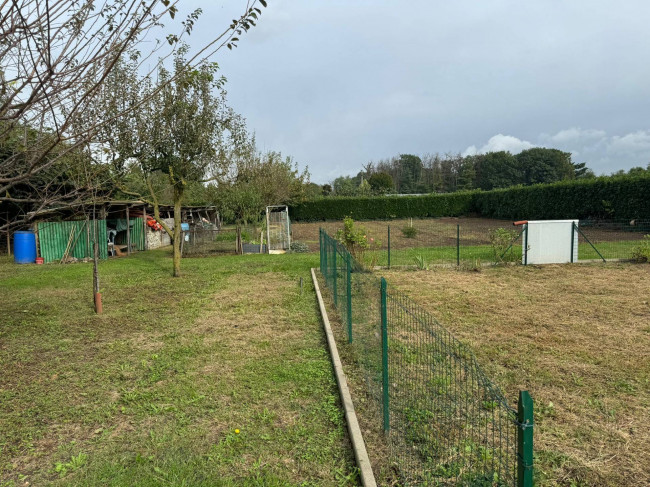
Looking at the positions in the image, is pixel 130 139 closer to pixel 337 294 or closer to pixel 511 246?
pixel 337 294

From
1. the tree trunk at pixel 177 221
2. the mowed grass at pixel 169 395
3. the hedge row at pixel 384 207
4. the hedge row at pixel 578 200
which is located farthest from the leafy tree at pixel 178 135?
the hedge row at pixel 384 207

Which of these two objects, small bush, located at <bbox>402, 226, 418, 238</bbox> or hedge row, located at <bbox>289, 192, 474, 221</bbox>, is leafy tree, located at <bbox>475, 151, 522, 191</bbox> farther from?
small bush, located at <bbox>402, 226, 418, 238</bbox>

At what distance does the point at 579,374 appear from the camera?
477cm

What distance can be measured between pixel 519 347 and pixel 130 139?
9286mm

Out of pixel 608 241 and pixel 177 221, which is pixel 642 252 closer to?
pixel 608 241

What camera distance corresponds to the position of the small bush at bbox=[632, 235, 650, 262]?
1321cm

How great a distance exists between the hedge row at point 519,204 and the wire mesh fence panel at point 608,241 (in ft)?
6.49

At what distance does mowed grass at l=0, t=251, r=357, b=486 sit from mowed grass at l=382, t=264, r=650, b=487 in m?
1.74

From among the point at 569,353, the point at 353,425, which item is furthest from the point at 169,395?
the point at 569,353

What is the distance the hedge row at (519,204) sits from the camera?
22.5 meters

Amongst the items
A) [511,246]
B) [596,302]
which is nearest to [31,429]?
[596,302]

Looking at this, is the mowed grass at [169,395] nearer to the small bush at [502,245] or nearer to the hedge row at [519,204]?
the small bush at [502,245]

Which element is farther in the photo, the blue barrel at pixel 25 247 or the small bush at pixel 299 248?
the small bush at pixel 299 248

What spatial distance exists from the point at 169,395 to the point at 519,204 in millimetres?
33506
